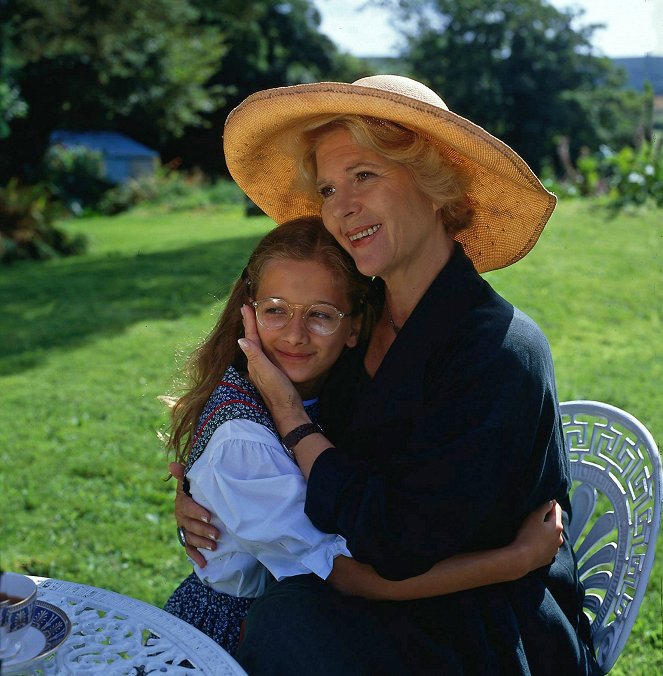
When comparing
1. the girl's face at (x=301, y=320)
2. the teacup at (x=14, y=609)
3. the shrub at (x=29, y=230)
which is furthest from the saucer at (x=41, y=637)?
the shrub at (x=29, y=230)

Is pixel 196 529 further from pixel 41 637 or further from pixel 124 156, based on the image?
pixel 124 156

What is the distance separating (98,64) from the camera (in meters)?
16.8

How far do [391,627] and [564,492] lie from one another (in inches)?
25.3

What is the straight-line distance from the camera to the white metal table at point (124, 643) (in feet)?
6.22

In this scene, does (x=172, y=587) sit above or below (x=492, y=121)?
above

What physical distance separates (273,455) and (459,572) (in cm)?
52

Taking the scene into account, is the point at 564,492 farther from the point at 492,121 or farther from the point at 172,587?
the point at 492,121

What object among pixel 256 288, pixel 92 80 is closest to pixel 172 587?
pixel 256 288

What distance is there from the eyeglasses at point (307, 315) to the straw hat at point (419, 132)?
0.53 m

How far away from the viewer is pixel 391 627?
81.6 inches

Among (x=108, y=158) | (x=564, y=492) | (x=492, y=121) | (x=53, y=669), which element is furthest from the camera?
(x=492, y=121)

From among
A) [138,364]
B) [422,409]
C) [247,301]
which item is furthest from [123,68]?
[422,409]

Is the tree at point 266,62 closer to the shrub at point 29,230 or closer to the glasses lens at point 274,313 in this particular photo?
the shrub at point 29,230

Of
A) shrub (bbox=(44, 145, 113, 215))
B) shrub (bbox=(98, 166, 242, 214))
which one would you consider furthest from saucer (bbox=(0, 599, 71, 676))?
shrub (bbox=(44, 145, 113, 215))
